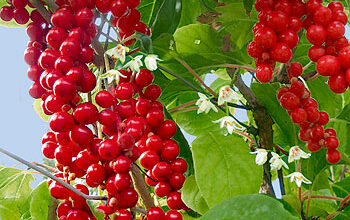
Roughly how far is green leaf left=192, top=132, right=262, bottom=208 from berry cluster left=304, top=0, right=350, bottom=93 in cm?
19

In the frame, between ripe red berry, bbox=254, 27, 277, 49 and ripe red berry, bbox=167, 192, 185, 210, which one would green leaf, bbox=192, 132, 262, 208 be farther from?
ripe red berry, bbox=254, 27, 277, 49

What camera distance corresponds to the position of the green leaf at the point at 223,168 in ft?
1.78

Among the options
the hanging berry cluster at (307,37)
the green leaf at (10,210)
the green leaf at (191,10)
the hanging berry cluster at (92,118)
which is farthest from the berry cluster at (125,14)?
the green leaf at (10,210)

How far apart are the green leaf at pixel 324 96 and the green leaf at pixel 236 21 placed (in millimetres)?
153

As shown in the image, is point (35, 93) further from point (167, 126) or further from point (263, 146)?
point (263, 146)

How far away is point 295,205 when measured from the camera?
→ 67 cm

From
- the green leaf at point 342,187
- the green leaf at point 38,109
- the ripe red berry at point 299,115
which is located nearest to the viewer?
the ripe red berry at point 299,115

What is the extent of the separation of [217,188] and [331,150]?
0.15 meters

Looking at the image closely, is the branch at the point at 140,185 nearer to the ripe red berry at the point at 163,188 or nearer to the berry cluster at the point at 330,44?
the ripe red berry at the point at 163,188

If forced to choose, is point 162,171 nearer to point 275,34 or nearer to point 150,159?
point 150,159

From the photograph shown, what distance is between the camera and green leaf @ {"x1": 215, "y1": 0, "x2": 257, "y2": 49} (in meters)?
0.71

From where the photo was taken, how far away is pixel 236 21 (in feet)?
2.35

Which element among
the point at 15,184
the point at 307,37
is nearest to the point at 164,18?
the point at 307,37

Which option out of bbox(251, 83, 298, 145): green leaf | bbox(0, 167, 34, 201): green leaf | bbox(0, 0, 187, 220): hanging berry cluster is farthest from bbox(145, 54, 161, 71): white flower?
bbox(0, 167, 34, 201): green leaf
